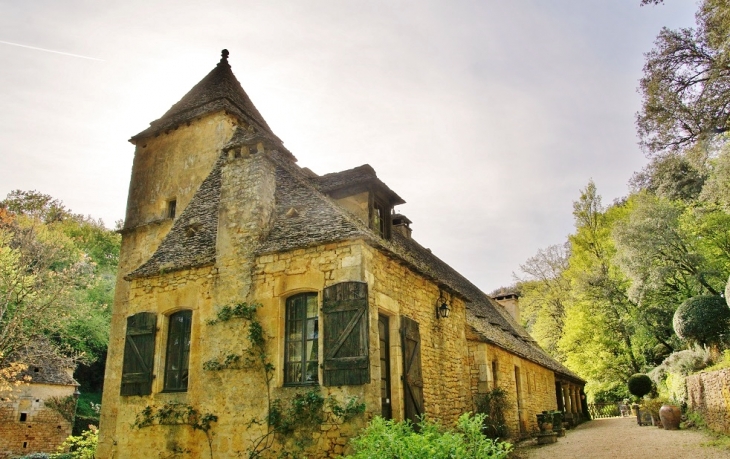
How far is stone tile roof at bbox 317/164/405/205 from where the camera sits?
434 inches

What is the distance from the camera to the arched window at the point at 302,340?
8.61m

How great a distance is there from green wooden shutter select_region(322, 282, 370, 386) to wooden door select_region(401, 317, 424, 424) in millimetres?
1655

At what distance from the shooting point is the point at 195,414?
29.8 ft

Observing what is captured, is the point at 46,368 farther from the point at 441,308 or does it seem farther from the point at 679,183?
the point at 679,183

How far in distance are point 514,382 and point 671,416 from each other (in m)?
4.60

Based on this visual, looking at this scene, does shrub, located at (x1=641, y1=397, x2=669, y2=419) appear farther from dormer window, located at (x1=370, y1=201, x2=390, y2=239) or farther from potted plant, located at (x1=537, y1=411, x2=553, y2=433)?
dormer window, located at (x1=370, y1=201, x2=390, y2=239)

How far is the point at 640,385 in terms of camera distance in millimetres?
21812

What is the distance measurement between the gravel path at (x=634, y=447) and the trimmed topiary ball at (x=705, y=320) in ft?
14.2

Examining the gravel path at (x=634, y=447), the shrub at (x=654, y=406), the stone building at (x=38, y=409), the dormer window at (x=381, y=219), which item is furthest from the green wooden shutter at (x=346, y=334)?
the stone building at (x=38, y=409)

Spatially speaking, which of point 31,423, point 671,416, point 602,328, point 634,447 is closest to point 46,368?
point 31,423

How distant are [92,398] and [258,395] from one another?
93.1ft

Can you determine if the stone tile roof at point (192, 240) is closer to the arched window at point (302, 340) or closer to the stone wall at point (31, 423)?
the arched window at point (302, 340)

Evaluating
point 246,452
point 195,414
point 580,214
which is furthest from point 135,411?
point 580,214

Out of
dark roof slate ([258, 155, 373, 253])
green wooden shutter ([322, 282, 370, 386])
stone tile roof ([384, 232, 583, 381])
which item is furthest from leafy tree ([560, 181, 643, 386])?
green wooden shutter ([322, 282, 370, 386])
